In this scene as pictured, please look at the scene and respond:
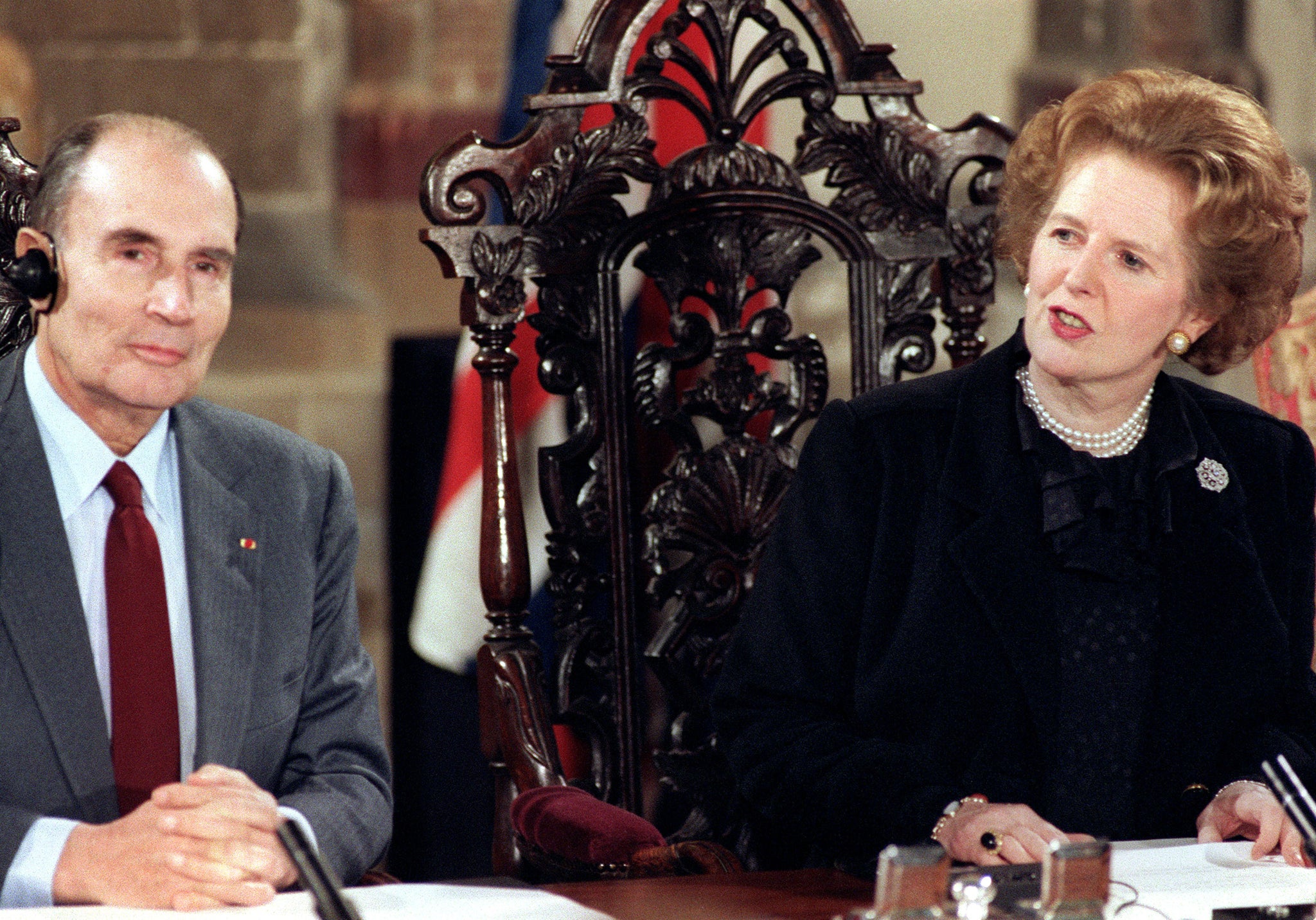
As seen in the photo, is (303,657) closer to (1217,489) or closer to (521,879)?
→ (521,879)

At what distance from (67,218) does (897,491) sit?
110 cm

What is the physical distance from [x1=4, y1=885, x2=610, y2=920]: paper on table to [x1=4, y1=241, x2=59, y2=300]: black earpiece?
73cm

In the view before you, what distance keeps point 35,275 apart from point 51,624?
0.41 m

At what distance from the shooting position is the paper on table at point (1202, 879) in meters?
1.66

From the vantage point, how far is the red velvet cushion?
82.0 inches

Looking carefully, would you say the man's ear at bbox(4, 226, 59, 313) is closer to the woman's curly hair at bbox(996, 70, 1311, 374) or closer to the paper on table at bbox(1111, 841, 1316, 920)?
the woman's curly hair at bbox(996, 70, 1311, 374)

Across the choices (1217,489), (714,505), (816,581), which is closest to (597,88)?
(714,505)

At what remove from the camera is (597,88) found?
7.76 ft

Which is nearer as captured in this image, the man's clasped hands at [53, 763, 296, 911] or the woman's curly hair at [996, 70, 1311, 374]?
the man's clasped hands at [53, 763, 296, 911]

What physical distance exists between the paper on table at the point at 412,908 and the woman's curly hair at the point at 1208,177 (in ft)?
3.75

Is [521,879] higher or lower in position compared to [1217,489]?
lower

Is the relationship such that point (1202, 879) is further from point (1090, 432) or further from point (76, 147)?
point (76, 147)

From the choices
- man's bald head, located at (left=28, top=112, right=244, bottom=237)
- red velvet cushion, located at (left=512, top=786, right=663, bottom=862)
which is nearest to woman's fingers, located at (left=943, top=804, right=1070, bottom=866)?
red velvet cushion, located at (left=512, top=786, right=663, bottom=862)

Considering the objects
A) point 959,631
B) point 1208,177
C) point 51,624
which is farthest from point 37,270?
point 1208,177
